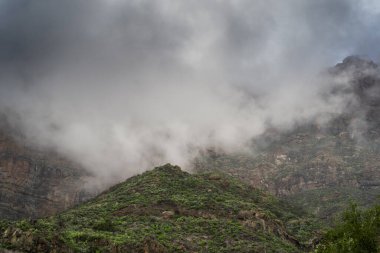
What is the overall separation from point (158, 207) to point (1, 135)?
113205mm

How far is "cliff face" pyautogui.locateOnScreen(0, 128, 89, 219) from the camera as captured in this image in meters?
180

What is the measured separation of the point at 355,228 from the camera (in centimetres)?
5778

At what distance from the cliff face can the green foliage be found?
138088 mm

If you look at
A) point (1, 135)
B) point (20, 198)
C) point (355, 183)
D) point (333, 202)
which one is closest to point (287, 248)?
point (333, 202)

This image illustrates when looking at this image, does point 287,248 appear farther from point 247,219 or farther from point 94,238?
point 94,238

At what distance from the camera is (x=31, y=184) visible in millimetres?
189875

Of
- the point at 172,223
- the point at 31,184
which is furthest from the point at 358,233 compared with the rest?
the point at 31,184

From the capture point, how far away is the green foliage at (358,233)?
2162 inches

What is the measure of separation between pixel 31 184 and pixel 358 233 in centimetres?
15461

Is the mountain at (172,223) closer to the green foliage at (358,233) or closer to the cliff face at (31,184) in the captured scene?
the green foliage at (358,233)

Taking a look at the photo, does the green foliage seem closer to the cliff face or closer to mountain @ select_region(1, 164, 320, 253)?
mountain @ select_region(1, 164, 320, 253)

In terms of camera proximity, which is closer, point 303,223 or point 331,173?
point 303,223

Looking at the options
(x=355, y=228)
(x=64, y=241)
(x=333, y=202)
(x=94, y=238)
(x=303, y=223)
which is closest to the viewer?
(x=355, y=228)

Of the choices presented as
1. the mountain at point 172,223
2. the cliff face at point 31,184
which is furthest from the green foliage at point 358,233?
the cliff face at point 31,184
